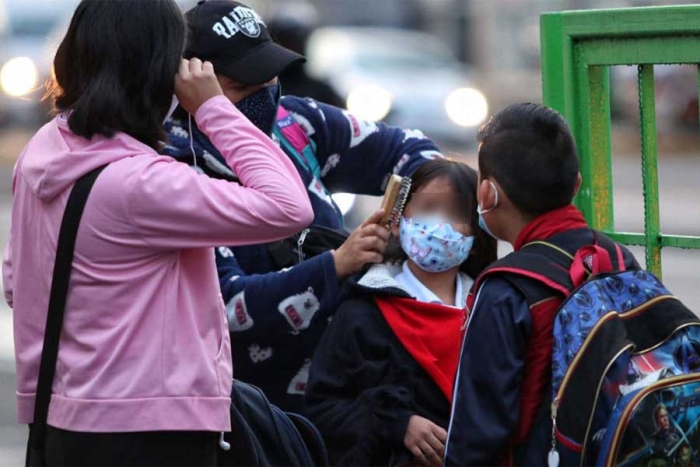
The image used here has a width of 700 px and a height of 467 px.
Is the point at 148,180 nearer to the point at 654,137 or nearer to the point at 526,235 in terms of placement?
the point at 526,235

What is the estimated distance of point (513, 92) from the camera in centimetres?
2591

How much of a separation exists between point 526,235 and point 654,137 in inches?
21.1

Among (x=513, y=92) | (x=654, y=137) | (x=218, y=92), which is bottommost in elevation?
(x=513, y=92)

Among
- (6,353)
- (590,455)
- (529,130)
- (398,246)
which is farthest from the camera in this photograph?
(6,353)

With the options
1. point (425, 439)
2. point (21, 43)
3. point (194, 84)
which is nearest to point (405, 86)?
point (21, 43)

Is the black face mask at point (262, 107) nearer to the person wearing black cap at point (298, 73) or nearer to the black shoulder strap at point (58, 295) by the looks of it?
the black shoulder strap at point (58, 295)

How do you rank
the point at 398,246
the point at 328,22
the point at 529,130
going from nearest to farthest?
1. the point at 529,130
2. the point at 398,246
3. the point at 328,22

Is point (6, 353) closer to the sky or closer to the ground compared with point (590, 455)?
closer to the ground

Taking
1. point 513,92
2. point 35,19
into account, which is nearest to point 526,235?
point 35,19

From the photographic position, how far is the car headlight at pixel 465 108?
17969 millimetres

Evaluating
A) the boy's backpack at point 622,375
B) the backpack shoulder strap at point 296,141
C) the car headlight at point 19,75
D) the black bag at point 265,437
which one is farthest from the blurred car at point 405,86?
the boy's backpack at point 622,375

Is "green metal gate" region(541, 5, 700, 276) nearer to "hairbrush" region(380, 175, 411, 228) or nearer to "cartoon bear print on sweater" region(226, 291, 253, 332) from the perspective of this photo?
"hairbrush" region(380, 175, 411, 228)

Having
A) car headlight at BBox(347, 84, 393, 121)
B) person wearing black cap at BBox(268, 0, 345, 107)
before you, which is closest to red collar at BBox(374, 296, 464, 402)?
person wearing black cap at BBox(268, 0, 345, 107)

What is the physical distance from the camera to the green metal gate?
2961 millimetres
